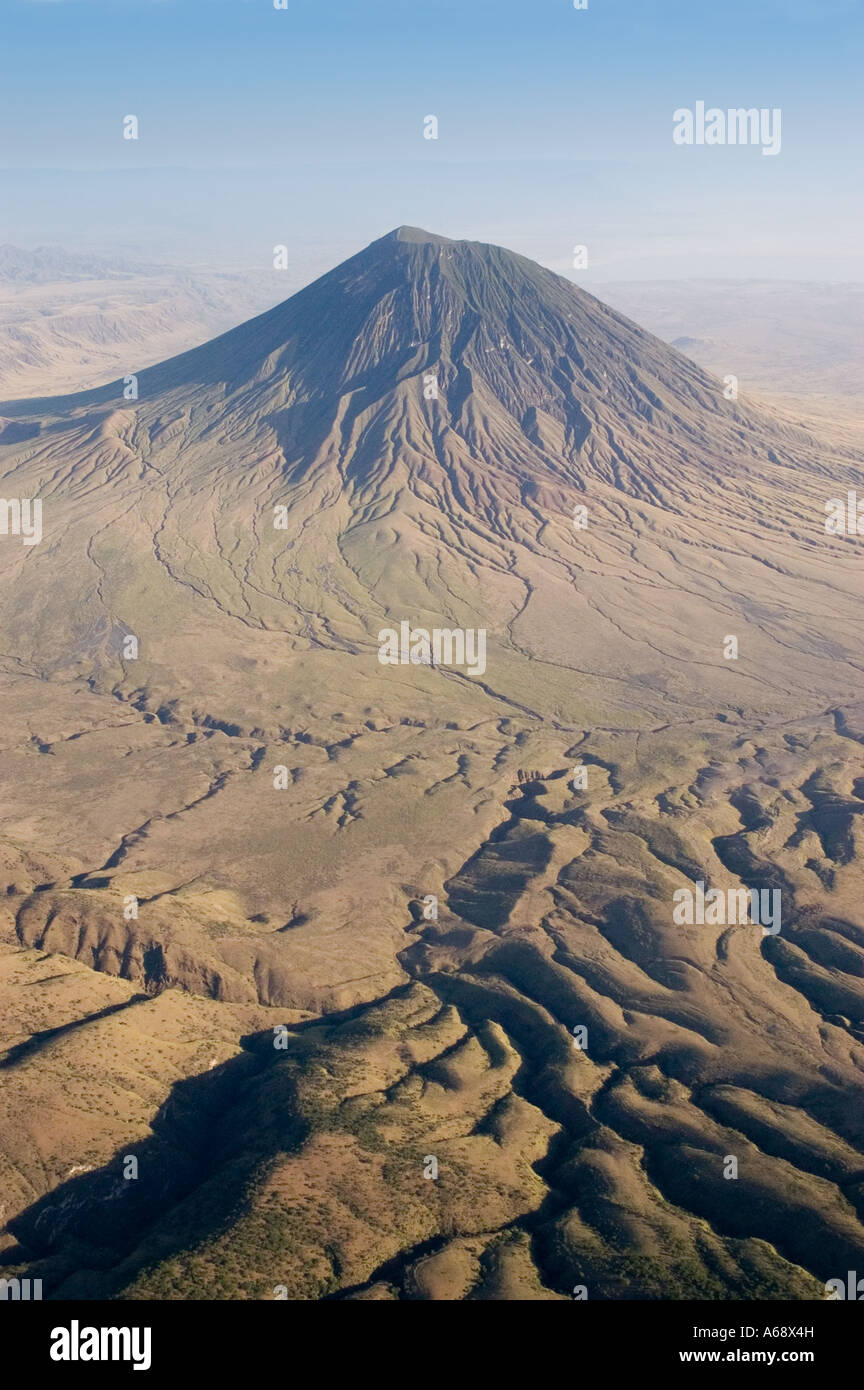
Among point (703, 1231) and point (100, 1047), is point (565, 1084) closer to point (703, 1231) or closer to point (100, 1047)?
point (703, 1231)

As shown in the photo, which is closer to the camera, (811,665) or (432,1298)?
(432,1298)

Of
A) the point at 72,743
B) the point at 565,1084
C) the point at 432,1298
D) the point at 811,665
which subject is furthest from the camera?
the point at 811,665

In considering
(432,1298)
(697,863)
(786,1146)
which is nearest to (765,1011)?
(786,1146)

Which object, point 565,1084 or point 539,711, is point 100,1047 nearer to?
point 565,1084

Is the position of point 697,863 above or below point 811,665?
below
